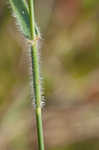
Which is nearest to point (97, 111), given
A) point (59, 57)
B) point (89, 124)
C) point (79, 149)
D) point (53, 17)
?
point (89, 124)

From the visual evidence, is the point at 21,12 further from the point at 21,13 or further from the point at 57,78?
the point at 57,78

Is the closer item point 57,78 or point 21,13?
point 21,13

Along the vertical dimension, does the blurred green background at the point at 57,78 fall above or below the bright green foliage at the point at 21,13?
below

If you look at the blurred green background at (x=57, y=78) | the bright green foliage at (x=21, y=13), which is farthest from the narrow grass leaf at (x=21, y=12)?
the blurred green background at (x=57, y=78)

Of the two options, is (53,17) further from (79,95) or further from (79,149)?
(79,149)

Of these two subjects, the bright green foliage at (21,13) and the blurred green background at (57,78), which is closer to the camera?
the bright green foliage at (21,13)

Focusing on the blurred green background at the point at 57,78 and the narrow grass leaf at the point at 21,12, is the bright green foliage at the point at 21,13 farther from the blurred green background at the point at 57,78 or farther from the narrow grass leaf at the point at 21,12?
the blurred green background at the point at 57,78

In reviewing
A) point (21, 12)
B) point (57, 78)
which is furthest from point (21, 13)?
point (57, 78)

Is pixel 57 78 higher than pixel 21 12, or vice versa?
pixel 21 12
